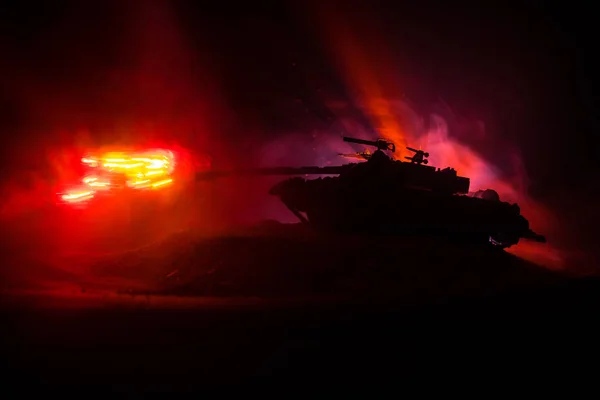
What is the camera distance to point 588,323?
5.30 m

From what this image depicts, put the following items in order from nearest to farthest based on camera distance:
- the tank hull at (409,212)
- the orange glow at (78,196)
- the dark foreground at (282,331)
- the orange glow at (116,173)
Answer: the dark foreground at (282,331)
the tank hull at (409,212)
the orange glow at (78,196)
the orange glow at (116,173)

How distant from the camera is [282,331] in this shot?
15.4ft

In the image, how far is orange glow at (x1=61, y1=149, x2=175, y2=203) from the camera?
42.1 ft

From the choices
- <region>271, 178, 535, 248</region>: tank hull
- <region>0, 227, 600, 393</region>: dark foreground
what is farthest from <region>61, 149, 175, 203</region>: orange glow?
<region>0, 227, 600, 393</region>: dark foreground

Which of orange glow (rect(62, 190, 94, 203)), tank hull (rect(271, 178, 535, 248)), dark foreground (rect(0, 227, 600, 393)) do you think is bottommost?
dark foreground (rect(0, 227, 600, 393))

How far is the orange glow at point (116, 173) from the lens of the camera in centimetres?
1283

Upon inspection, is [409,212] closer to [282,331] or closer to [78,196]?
[282,331]

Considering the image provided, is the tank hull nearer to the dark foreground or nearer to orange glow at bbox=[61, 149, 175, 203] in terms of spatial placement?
the dark foreground

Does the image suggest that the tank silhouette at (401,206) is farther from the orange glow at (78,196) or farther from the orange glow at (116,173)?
the orange glow at (78,196)

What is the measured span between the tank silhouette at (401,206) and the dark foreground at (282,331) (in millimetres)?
3389

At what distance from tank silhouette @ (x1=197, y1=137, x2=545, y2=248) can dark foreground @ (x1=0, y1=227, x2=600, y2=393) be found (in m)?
3.39

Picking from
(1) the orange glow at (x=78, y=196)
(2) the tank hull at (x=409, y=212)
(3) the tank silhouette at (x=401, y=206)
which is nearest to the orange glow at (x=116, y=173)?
(1) the orange glow at (x=78, y=196)

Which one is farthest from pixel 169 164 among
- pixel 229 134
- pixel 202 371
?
pixel 202 371

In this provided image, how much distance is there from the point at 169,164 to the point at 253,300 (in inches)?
376
